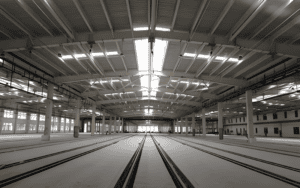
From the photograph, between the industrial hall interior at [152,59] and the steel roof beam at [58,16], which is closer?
the industrial hall interior at [152,59]

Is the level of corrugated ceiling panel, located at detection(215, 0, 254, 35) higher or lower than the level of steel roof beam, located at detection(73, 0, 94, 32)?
higher

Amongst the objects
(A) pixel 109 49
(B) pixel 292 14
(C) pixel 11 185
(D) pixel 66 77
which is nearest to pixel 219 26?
(B) pixel 292 14

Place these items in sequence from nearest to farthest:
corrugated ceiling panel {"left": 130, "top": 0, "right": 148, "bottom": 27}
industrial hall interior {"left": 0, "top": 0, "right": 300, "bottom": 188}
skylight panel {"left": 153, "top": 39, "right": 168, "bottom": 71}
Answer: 1. industrial hall interior {"left": 0, "top": 0, "right": 300, "bottom": 188}
2. corrugated ceiling panel {"left": 130, "top": 0, "right": 148, "bottom": 27}
3. skylight panel {"left": 153, "top": 39, "right": 168, "bottom": 71}

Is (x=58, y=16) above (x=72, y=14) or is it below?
below

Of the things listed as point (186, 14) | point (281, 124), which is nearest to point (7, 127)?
point (186, 14)

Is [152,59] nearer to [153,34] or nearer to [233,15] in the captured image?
[153,34]

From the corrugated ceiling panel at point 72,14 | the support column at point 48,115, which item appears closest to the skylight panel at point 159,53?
the corrugated ceiling panel at point 72,14

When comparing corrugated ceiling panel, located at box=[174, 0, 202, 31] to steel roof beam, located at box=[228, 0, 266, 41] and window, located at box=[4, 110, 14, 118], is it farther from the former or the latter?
window, located at box=[4, 110, 14, 118]

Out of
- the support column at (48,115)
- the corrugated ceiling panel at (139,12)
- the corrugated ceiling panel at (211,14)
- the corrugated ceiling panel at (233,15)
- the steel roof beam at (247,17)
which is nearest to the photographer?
the steel roof beam at (247,17)

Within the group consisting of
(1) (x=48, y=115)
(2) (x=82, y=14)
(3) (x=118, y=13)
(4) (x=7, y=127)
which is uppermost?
(3) (x=118, y=13)

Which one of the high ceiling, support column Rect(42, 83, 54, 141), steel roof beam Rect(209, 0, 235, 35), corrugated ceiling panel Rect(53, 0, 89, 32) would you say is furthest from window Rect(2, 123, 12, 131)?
steel roof beam Rect(209, 0, 235, 35)

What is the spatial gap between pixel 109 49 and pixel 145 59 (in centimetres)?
344

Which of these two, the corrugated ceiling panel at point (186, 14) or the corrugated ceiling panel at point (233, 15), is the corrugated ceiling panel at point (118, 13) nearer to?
the corrugated ceiling panel at point (186, 14)

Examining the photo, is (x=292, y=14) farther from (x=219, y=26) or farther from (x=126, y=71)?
(x=126, y=71)
